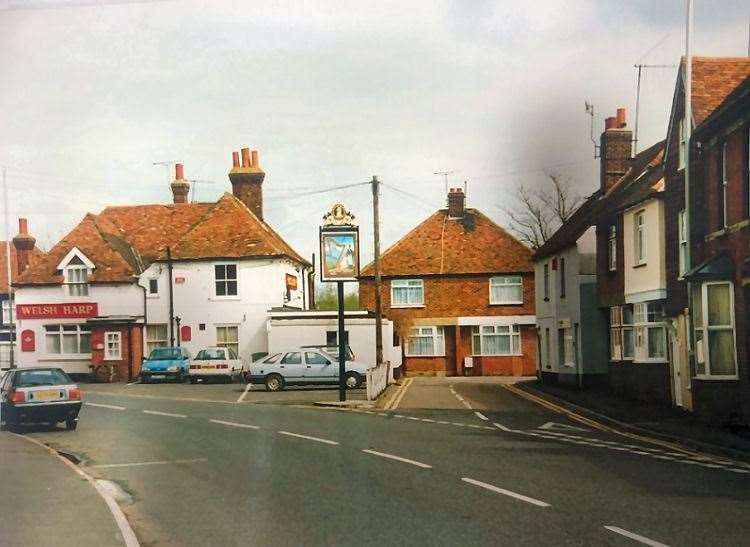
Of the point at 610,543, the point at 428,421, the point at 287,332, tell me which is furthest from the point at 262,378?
the point at 610,543

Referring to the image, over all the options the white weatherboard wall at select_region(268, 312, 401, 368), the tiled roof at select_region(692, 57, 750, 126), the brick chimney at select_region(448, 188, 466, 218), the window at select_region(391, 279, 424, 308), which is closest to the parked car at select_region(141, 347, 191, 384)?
the white weatherboard wall at select_region(268, 312, 401, 368)

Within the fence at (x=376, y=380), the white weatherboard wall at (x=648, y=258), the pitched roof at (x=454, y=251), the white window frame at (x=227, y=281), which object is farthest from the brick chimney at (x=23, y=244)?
the white weatherboard wall at (x=648, y=258)

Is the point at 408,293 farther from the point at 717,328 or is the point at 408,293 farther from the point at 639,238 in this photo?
the point at 717,328

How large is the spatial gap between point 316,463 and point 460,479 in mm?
2489

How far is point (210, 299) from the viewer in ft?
56.0

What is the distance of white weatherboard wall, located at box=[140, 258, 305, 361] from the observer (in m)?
16.8

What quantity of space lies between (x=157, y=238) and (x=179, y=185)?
92.0 inches

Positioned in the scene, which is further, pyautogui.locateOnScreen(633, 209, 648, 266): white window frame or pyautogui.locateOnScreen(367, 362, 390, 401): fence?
pyautogui.locateOnScreen(633, 209, 648, 266): white window frame

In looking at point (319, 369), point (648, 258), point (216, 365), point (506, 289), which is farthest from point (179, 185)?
point (506, 289)

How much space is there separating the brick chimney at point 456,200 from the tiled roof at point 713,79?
5601mm

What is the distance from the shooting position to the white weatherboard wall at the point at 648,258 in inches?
980

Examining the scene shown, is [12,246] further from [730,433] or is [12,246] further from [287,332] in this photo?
[730,433]

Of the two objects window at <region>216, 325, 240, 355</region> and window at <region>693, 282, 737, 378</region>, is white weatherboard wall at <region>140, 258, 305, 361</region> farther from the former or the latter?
window at <region>693, 282, 737, 378</region>

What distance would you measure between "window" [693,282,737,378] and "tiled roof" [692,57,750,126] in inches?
154
